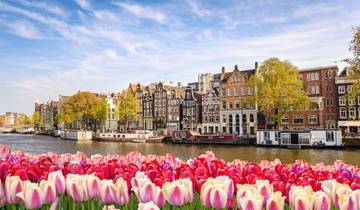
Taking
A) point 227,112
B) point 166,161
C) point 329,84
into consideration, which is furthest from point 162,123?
point 166,161

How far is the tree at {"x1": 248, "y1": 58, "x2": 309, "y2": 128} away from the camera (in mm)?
41188

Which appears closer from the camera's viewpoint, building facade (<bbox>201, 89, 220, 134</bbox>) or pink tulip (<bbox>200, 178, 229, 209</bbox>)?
pink tulip (<bbox>200, 178, 229, 209</bbox>)

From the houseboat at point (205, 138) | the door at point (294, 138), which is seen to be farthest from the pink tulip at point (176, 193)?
the houseboat at point (205, 138)

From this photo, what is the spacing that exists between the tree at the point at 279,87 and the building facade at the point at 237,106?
11040 millimetres

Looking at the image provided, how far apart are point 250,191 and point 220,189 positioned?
7.2 inches

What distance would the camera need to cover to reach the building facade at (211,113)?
5898 centimetres

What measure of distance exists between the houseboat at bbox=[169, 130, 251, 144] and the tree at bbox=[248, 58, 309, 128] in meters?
5.54

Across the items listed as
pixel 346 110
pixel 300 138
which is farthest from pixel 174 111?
pixel 300 138

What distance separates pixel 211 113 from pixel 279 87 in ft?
64.2

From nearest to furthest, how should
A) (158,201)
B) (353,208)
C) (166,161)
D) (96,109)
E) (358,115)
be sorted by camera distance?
(353,208), (158,201), (166,161), (358,115), (96,109)

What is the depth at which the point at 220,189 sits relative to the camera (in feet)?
7.79

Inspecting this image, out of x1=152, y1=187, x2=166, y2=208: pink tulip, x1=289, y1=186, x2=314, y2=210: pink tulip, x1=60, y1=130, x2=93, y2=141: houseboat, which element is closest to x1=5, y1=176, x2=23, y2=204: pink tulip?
x1=152, y1=187, x2=166, y2=208: pink tulip

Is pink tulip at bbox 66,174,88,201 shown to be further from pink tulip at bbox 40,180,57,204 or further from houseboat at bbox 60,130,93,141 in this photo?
houseboat at bbox 60,130,93,141

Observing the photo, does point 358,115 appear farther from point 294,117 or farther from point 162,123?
point 162,123
